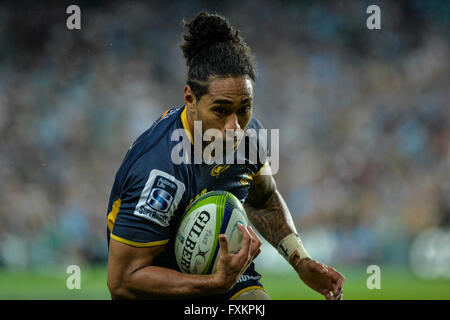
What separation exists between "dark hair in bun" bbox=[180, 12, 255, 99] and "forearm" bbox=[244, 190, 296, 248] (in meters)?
1.08

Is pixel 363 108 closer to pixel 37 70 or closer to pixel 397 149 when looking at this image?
pixel 397 149

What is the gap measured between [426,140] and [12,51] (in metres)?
7.99

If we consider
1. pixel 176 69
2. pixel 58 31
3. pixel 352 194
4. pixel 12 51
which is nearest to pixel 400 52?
pixel 352 194

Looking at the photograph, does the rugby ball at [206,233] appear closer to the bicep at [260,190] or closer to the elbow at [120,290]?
the elbow at [120,290]

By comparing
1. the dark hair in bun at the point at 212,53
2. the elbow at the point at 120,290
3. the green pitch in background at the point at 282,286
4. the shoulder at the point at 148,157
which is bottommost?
the green pitch in background at the point at 282,286

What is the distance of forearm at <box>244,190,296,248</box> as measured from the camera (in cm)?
360

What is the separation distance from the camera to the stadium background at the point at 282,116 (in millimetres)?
8891

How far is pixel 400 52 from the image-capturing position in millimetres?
10258

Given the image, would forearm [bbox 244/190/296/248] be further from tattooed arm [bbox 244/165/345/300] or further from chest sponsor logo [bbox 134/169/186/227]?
chest sponsor logo [bbox 134/169/186/227]

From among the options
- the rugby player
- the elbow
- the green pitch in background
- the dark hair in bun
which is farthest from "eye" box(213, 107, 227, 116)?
the green pitch in background

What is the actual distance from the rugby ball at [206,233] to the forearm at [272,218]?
2.85 feet

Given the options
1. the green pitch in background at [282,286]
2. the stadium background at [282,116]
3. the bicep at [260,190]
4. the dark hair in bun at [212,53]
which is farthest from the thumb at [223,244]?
the stadium background at [282,116]

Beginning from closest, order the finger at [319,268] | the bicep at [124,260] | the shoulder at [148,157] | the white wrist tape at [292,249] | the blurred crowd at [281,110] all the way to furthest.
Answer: the bicep at [124,260]
the shoulder at [148,157]
the finger at [319,268]
the white wrist tape at [292,249]
the blurred crowd at [281,110]

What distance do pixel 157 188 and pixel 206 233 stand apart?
34 centimetres
